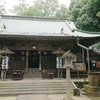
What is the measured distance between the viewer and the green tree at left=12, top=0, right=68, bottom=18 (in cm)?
3052

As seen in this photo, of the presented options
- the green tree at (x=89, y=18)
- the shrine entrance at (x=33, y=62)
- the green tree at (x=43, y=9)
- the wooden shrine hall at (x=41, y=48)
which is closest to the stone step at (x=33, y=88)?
the wooden shrine hall at (x=41, y=48)

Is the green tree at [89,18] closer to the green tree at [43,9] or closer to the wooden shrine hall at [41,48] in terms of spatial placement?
the wooden shrine hall at [41,48]

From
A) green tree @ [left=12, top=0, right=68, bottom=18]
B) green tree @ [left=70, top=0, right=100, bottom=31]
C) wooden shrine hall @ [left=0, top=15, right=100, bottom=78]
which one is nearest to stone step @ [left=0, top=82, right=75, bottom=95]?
wooden shrine hall @ [left=0, top=15, right=100, bottom=78]

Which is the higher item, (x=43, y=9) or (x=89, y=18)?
(x=43, y=9)

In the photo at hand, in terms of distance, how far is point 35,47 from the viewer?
10.4 m

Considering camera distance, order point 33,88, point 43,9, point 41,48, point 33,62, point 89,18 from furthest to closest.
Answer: point 43,9, point 89,18, point 33,62, point 41,48, point 33,88

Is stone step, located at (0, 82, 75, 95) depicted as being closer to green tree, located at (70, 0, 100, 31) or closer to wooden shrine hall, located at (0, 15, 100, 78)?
wooden shrine hall, located at (0, 15, 100, 78)

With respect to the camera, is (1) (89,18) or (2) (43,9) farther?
(2) (43,9)

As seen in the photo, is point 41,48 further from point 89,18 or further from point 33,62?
point 89,18

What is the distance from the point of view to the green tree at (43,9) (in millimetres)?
30525

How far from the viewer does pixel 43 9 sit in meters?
33.0

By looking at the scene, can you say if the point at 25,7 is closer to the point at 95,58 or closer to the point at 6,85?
the point at 95,58

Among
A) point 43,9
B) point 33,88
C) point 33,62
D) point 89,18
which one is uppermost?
point 43,9

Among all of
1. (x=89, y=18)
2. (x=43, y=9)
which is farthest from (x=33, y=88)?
(x=43, y=9)
